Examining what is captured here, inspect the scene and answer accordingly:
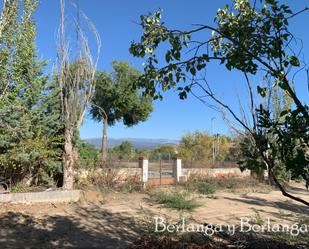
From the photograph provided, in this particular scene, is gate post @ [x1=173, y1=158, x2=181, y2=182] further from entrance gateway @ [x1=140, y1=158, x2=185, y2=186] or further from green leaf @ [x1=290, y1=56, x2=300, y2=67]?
green leaf @ [x1=290, y1=56, x2=300, y2=67]

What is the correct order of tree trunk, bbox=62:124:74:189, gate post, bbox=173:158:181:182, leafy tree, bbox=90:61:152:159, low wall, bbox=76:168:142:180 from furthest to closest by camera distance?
leafy tree, bbox=90:61:152:159
gate post, bbox=173:158:181:182
low wall, bbox=76:168:142:180
tree trunk, bbox=62:124:74:189

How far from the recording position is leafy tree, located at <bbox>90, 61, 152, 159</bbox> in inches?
1287

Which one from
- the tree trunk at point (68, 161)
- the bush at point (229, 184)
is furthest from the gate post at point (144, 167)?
the tree trunk at point (68, 161)

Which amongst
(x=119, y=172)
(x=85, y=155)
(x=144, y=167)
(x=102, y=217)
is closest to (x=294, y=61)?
(x=102, y=217)

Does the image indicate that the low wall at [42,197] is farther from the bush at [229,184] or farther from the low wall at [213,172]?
the low wall at [213,172]

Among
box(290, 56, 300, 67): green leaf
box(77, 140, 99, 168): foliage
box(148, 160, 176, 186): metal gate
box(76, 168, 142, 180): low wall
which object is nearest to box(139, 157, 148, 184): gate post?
box(76, 168, 142, 180): low wall

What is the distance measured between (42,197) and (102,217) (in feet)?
8.70

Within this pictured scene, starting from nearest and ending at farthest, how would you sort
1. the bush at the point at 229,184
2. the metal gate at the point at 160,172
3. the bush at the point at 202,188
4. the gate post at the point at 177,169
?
the bush at the point at 202,188 → the bush at the point at 229,184 → the metal gate at the point at 160,172 → the gate post at the point at 177,169

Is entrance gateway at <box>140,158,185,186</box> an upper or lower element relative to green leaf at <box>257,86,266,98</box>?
lower

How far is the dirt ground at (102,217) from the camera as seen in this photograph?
26.1ft

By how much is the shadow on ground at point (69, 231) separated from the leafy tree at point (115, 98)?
71.1 ft

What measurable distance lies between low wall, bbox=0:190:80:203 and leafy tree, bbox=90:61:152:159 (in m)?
18.9

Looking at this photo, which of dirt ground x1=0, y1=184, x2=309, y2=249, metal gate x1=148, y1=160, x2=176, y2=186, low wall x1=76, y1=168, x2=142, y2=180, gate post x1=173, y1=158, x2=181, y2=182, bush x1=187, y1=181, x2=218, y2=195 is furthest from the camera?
gate post x1=173, y1=158, x2=181, y2=182

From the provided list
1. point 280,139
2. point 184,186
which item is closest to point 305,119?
point 280,139
